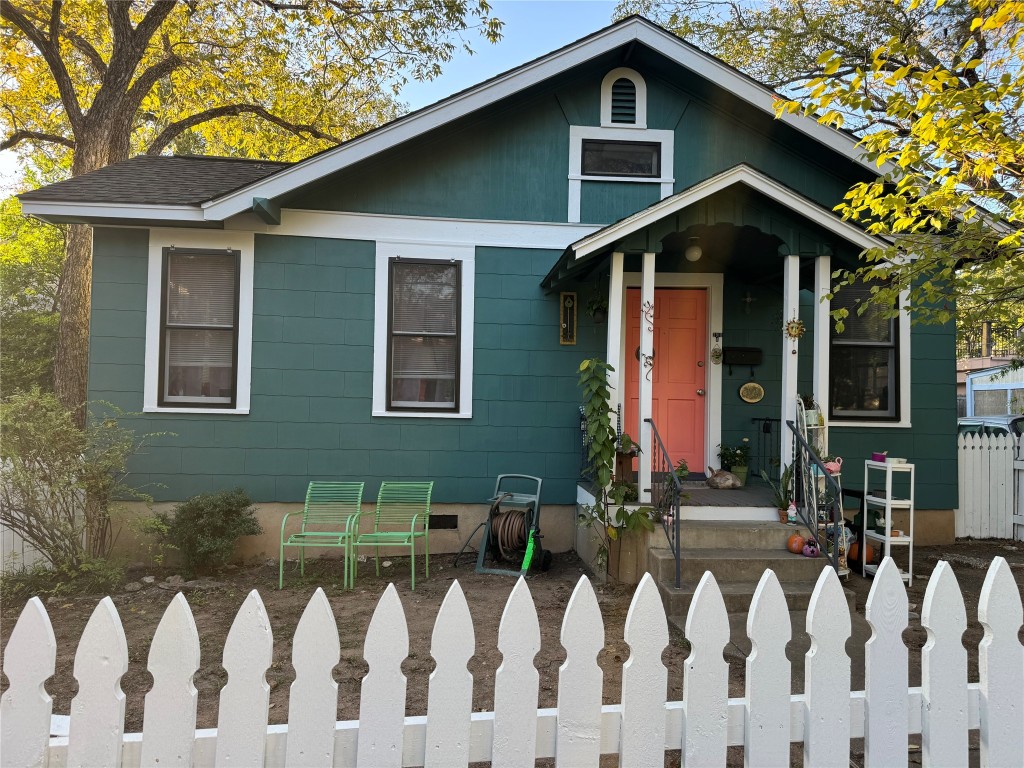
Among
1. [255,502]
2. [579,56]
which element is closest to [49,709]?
[255,502]

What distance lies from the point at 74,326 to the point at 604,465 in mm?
8730

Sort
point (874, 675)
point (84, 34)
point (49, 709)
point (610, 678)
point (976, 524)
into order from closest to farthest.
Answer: point (49, 709), point (874, 675), point (610, 678), point (976, 524), point (84, 34)

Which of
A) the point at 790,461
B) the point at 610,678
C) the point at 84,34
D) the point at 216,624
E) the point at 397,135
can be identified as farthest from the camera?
the point at 84,34

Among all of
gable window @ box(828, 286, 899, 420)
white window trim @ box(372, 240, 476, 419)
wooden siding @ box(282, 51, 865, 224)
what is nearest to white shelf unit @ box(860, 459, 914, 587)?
gable window @ box(828, 286, 899, 420)

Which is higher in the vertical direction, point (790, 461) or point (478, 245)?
point (478, 245)

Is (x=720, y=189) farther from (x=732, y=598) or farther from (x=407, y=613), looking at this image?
(x=407, y=613)

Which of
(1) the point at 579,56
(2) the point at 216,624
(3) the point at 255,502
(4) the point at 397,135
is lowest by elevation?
(2) the point at 216,624

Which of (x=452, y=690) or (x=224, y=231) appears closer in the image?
(x=452, y=690)

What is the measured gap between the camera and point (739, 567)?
15.4 feet

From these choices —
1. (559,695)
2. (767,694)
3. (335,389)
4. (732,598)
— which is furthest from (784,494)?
(335,389)

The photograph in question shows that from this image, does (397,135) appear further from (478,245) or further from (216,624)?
(216,624)

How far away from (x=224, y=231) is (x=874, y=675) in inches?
249

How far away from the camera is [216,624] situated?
4.21 meters

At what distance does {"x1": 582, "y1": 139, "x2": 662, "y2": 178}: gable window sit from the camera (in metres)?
6.57
